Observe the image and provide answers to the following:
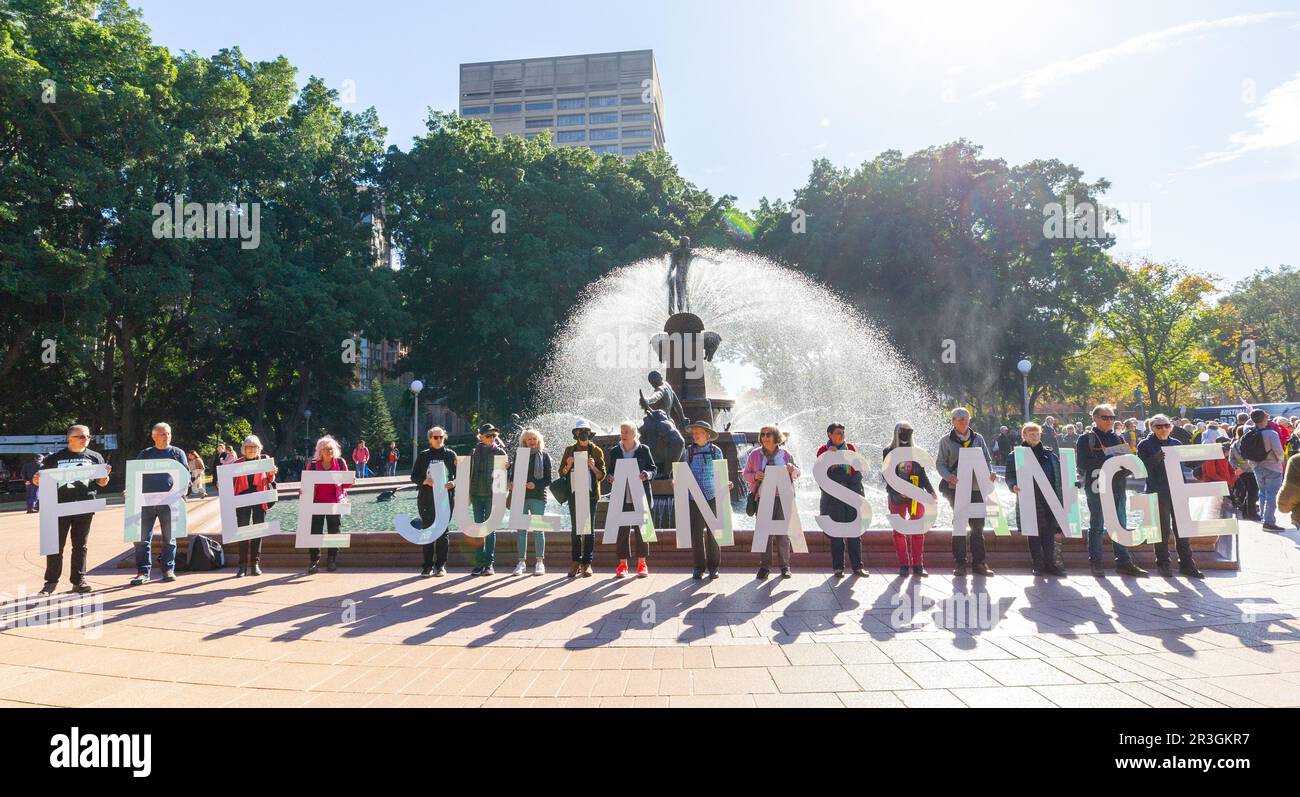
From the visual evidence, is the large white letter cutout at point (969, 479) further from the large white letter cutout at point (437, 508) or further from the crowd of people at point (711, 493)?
the large white letter cutout at point (437, 508)

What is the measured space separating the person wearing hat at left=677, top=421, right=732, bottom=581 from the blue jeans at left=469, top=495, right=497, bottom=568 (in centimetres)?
218

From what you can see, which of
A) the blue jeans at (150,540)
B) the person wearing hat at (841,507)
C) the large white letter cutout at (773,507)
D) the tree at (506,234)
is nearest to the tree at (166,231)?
the tree at (506,234)

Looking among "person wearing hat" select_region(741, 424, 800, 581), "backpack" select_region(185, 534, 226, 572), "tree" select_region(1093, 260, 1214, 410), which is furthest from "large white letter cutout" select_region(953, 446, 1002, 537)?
"tree" select_region(1093, 260, 1214, 410)

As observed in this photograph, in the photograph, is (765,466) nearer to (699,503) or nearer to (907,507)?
(699,503)

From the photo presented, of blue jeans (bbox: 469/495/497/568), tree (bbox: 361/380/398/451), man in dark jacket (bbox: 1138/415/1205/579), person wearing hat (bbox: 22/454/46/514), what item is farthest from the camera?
tree (bbox: 361/380/398/451)

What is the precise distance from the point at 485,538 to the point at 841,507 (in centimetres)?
391

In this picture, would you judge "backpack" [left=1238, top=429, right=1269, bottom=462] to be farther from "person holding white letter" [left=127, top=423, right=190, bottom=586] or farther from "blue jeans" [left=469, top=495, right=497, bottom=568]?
"person holding white letter" [left=127, top=423, right=190, bottom=586]

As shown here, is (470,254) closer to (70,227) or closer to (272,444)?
(70,227)

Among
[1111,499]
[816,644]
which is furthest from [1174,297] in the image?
[816,644]

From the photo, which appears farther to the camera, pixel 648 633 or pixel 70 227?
pixel 70 227

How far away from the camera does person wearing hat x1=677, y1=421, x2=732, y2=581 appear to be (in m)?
7.66

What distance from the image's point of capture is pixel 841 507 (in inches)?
301

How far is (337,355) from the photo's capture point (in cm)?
3381
